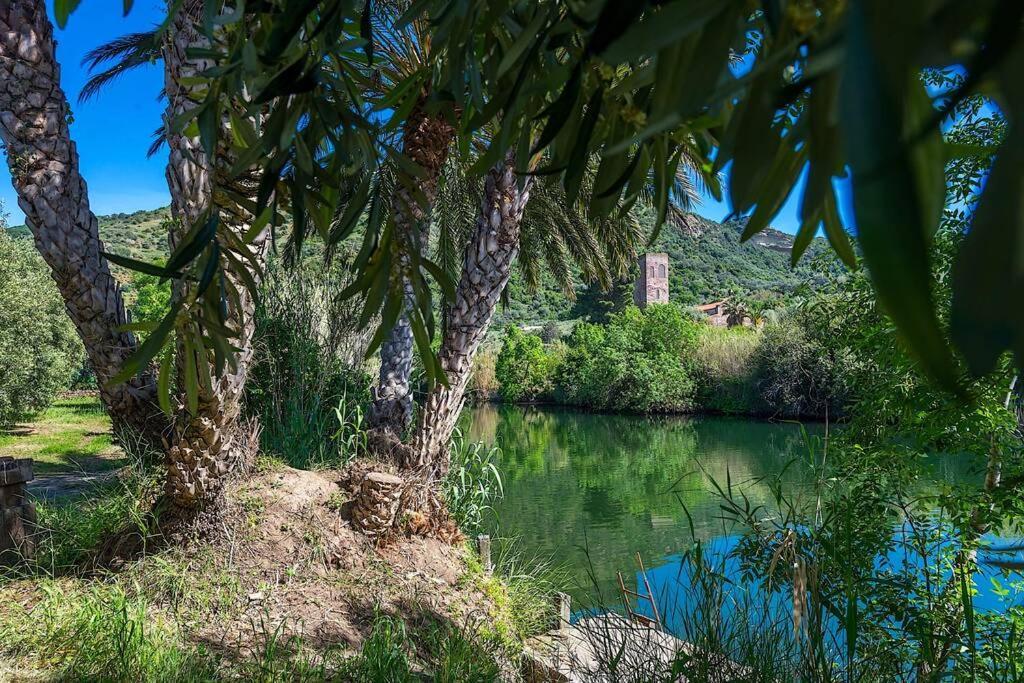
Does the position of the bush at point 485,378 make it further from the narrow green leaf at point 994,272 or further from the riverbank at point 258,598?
the narrow green leaf at point 994,272

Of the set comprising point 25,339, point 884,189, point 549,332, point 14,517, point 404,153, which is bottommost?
point 14,517

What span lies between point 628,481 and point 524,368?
14.5 metres

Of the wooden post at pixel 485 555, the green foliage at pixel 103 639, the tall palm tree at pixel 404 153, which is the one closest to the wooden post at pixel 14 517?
the green foliage at pixel 103 639

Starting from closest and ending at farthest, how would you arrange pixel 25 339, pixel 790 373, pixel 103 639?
pixel 103 639 < pixel 25 339 < pixel 790 373

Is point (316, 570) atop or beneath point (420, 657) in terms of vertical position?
atop

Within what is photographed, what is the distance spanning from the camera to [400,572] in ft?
14.0

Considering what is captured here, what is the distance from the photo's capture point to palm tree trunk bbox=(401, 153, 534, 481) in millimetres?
4750

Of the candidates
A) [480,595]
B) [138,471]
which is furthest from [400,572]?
[138,471]

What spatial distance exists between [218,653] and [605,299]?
37.1m

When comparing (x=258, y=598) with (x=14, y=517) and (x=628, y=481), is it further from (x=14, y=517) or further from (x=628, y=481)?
(x=628, y=481)

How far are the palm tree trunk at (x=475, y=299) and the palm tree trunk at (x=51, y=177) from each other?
1.95m

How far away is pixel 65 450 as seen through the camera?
9172 millimetres

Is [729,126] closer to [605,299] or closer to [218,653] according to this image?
[218,653]

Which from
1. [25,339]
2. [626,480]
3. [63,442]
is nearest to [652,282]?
[626,480]
